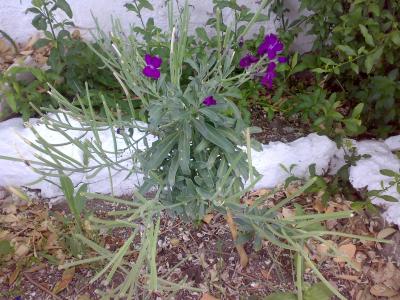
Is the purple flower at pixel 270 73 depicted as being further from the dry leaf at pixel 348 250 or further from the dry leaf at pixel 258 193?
the dry leaf at pixel 348 250

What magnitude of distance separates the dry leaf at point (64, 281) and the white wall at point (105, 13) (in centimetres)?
137

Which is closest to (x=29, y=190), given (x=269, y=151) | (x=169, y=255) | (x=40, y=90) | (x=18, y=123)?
(x=18, y=123)

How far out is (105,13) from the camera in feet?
8.45

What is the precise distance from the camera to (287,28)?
2486mm

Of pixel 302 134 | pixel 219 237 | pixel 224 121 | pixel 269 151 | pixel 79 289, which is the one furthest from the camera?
pixel 302 134

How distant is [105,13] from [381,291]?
6.39ft

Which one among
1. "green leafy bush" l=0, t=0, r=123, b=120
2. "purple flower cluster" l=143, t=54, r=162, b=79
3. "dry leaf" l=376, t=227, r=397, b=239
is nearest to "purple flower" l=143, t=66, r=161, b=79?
"purple flower cluster" l=143, t=54, r=162, b=79

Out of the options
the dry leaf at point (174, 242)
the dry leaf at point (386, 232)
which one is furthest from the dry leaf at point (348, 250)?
the dry leaf at point (174, 242)

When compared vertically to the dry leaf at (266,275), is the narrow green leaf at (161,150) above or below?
above

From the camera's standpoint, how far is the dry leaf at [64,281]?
6.13 ft

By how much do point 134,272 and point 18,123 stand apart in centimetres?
152

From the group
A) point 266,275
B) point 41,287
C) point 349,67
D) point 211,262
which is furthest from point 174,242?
point 349,67

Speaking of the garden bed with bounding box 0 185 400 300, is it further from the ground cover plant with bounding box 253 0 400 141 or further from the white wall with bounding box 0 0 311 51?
the white wall with bounding box 0 0 311 51

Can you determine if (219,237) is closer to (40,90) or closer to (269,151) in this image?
(269,151)
